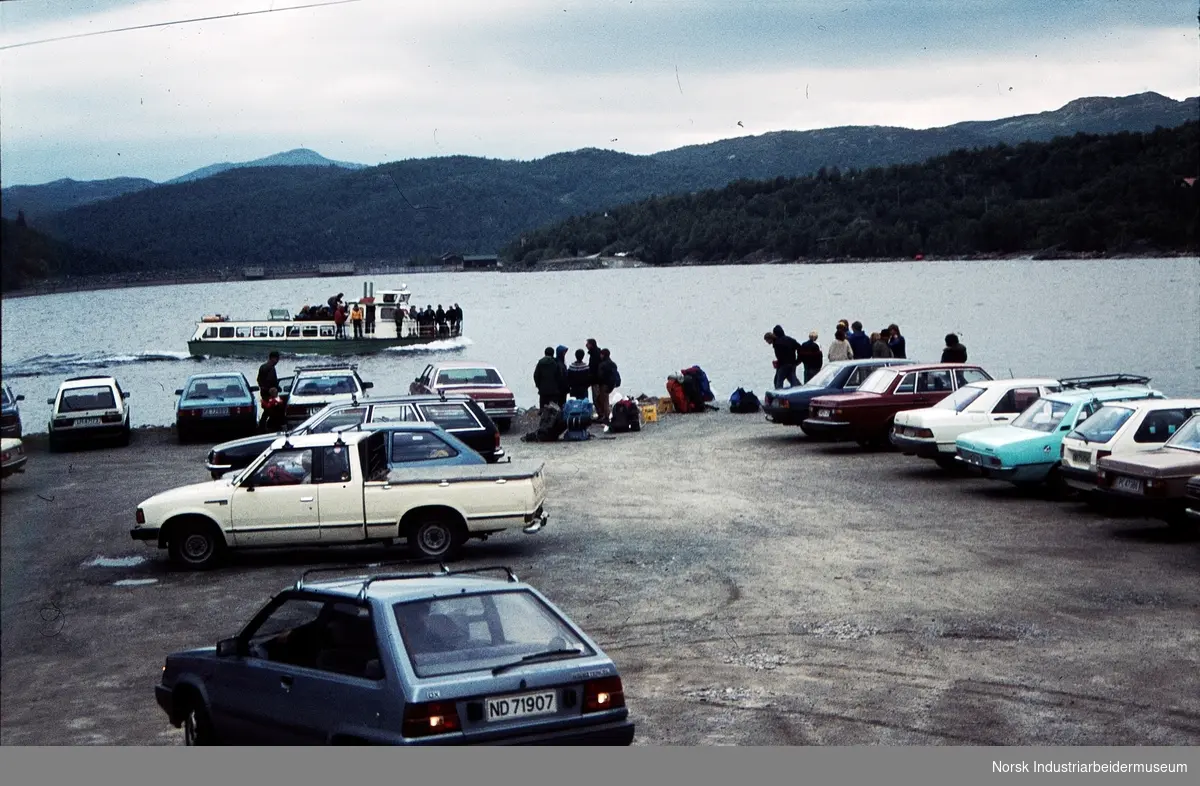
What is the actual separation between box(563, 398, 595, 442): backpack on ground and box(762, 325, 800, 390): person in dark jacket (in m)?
5.24

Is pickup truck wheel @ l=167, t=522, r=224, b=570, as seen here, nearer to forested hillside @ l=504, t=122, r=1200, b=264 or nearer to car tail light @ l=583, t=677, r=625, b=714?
car tail light @ l=583, t=677, r=625, b=714

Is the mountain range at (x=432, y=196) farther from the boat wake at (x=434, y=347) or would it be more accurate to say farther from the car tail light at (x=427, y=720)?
the car tail light at (x=427, y=720)

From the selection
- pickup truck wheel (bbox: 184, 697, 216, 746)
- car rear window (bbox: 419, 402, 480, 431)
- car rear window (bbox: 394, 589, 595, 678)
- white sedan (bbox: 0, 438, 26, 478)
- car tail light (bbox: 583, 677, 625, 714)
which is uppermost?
white sedan (bbox: 0, 438, 26, 478)

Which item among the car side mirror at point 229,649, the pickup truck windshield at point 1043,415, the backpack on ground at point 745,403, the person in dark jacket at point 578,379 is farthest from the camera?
the backpack on ground at point 745,403

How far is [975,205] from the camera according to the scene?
12456cm

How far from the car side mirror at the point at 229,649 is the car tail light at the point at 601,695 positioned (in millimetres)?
2170

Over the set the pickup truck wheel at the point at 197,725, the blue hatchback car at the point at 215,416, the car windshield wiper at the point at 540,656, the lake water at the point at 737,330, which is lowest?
the lake water at the point at 737,330

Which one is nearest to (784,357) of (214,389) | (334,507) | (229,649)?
(214,389)

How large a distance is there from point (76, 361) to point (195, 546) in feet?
250

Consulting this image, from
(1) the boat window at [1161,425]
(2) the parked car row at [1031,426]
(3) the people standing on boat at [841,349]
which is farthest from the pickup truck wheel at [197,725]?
(3) the people standing on boat at [841,349]

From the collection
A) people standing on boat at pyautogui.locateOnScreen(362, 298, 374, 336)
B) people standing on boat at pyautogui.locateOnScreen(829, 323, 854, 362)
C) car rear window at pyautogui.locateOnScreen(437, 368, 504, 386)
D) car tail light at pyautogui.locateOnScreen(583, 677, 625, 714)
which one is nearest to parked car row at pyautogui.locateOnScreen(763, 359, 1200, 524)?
people standing on boat at pyautogui.locateOnScreen(829, 323, 854, 362)

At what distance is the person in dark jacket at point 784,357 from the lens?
34188mm

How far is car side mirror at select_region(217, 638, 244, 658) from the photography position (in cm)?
845

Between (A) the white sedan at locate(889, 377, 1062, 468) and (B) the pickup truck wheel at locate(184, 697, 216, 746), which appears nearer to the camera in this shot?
(B) the pickup truck wheel at locate(184, 697, 216, 746)
